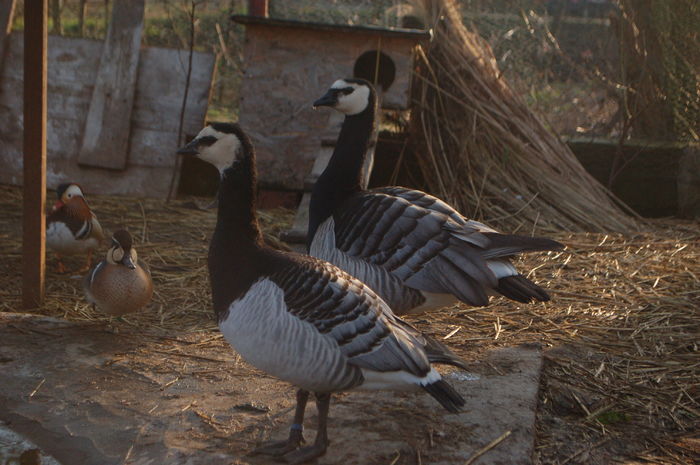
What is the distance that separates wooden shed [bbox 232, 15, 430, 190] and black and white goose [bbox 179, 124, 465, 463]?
4373 mm

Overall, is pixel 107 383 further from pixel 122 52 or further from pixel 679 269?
pixel 122 52

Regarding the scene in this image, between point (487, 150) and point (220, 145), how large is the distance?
4.65 metres

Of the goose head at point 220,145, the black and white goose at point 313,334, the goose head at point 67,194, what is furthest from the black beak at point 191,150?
the goose head at point 67,194

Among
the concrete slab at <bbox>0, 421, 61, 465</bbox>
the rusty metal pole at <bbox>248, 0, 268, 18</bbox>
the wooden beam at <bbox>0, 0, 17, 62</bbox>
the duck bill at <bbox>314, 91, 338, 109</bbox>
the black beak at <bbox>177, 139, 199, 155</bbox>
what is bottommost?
the concrete slab at <bbox>0, 421, 61, 465</bbox>

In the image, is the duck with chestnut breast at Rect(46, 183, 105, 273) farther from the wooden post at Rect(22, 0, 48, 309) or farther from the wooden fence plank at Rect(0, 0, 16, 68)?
the wooden fence plank at Rect(0, 0, 16, 68)

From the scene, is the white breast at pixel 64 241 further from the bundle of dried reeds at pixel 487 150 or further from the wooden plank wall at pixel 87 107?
the bundle of dried reeds at pixel 487 150

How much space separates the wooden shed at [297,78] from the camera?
7.66 meters

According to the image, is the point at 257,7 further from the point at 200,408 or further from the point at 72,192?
the point at 200,408

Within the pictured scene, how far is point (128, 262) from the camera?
16.0 feet

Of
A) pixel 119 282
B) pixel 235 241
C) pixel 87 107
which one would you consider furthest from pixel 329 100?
pixel 87 107

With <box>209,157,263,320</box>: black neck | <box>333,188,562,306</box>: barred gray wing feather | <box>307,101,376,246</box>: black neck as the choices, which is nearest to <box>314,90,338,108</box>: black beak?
<box>307,101,376,246</box>: black neck

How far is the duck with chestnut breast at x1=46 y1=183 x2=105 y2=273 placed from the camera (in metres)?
5.94

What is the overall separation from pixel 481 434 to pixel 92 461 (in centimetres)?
161

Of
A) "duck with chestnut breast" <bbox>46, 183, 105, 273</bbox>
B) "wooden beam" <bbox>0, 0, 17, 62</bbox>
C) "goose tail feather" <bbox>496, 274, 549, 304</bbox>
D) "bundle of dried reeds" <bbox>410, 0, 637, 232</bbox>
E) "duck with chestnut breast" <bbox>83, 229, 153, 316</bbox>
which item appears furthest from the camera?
"wooden beam" <bbox>0, 0, 17, 62</bbox>
